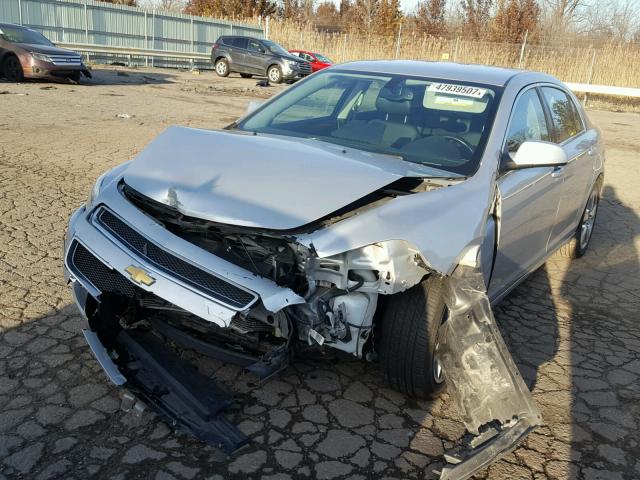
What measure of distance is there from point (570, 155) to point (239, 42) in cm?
2142

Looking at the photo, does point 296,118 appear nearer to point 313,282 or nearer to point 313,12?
point 313,282

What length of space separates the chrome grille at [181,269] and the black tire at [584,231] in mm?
4048

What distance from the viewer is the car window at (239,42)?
2398 cm

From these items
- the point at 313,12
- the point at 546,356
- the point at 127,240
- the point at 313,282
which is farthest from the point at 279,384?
the point at 313,12

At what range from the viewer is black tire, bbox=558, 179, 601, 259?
5.69 meters

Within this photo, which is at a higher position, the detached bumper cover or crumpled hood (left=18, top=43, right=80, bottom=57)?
crumpled hood (left=18, top=43, right=80, bottom=57)

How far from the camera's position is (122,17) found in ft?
90.5

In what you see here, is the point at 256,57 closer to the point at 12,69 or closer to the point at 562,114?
the point at 12,69

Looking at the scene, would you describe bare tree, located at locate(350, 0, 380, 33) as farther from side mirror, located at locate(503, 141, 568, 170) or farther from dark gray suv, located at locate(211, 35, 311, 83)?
side mirror, located at locate(503, 141, 568, 170)

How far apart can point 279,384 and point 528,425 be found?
1323mm

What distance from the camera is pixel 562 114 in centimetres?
496

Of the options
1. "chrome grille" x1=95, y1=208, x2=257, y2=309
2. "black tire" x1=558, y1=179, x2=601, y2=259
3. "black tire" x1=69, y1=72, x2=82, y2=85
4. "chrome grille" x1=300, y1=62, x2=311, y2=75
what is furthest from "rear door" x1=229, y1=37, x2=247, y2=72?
"chrome grille" x1=95, y1=208, x2=257, y2=309

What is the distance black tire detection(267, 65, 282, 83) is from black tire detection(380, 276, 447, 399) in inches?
847

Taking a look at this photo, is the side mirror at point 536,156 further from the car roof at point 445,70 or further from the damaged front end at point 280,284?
the car roof at point 445,70
